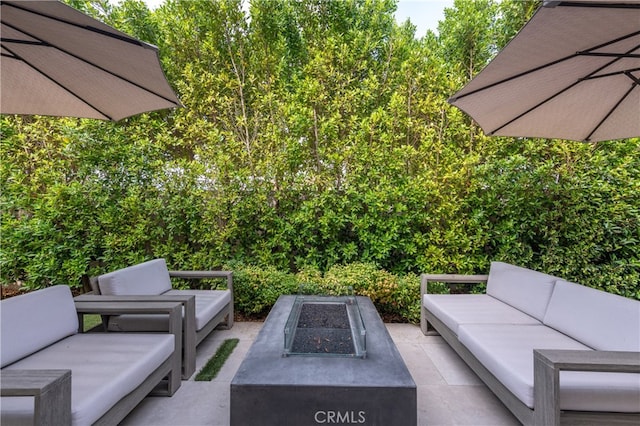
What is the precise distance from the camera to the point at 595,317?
2352 mm

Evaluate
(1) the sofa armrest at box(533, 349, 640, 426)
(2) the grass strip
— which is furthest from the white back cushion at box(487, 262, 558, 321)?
(2) the grass strip

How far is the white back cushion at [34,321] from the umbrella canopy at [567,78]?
133 inches

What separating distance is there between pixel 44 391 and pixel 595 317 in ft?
10.7

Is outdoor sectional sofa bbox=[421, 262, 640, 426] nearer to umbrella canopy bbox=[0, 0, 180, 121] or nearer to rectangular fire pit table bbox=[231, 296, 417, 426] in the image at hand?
rectangular fire pit table bbox=[231, 296, 417, 426]

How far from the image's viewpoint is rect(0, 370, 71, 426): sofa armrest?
1.37m

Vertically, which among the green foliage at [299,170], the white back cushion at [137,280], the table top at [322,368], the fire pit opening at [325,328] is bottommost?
the table top at [322,368]

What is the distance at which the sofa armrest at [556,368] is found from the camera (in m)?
1.63

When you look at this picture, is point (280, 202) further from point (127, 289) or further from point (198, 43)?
point (198, 43)

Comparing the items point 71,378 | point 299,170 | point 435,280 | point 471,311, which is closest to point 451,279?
point 435,280

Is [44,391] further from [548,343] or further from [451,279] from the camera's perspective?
[451,279]

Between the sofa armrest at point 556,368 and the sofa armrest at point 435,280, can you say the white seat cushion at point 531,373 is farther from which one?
the sofa armrest at point 435,280

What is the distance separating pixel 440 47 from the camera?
193 inches

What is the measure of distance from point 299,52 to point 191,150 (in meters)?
2.18

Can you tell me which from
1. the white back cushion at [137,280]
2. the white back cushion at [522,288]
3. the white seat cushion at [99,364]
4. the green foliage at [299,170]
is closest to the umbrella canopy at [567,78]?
the white back cushion at [522,288]
